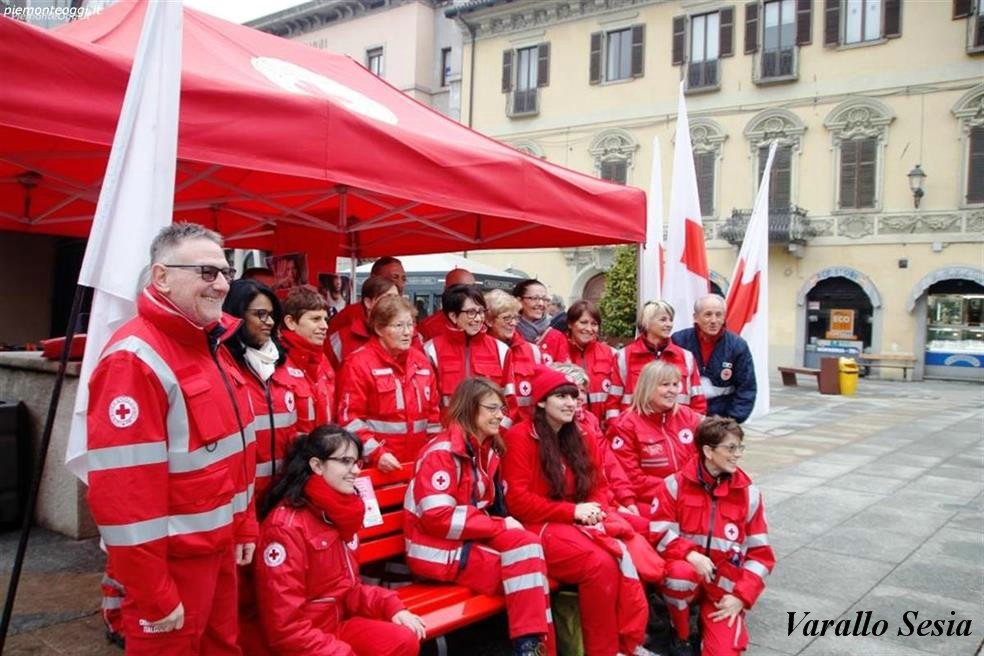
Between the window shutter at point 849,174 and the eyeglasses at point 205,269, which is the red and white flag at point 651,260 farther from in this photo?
the window shutter at point 849,174

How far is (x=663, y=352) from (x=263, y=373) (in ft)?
Result: 9.18

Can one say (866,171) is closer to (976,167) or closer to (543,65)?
(976,167)

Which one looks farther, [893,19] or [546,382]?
[893,19]

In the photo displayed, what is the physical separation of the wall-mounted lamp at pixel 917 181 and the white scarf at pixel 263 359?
73.5 ft

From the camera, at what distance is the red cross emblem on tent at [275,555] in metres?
2.83

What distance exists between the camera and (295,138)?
3.37 m

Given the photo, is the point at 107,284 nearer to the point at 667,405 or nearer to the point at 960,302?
the point at 667,405

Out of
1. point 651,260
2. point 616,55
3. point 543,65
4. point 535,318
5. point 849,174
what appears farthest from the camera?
point 543,65

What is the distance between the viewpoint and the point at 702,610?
12.4 ft

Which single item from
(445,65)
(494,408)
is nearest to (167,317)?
(494,408)

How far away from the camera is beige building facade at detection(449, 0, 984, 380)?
836 inches

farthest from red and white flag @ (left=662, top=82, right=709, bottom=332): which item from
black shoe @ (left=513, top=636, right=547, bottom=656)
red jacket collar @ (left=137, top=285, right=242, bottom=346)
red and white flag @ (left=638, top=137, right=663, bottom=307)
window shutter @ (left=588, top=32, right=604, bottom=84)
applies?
window shutter @ (left=588, top=32, right=604, bottom=84)

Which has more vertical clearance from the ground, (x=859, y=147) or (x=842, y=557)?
(x=859, y=147)

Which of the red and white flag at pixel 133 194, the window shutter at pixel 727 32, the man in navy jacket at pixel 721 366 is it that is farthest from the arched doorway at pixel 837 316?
the red and white flag at pixel 133 194
